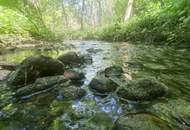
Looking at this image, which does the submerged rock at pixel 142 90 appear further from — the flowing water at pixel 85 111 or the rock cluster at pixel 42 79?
the rock cluster at pixel 42 79

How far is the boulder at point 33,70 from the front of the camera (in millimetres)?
4094

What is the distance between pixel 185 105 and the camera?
9.91ft

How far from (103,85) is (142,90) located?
642mm

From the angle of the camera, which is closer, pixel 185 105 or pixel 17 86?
pixel 185 105

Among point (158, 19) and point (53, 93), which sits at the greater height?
point (158, 19)

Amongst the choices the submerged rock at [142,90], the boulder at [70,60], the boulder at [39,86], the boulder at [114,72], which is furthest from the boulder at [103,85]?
the boulder at [70,60]

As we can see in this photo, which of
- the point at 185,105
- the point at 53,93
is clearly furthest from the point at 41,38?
the point at 185,105

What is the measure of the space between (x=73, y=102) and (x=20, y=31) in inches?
315

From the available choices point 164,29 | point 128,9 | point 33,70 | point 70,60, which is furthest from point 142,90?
point 128,9

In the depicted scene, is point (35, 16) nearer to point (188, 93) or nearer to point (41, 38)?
point (41, 38)

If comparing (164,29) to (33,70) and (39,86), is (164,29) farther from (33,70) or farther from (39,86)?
(39,86)

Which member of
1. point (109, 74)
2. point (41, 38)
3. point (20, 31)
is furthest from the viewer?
point (41, 38)

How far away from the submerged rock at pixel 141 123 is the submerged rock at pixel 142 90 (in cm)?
73

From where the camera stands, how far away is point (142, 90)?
3.37 m
